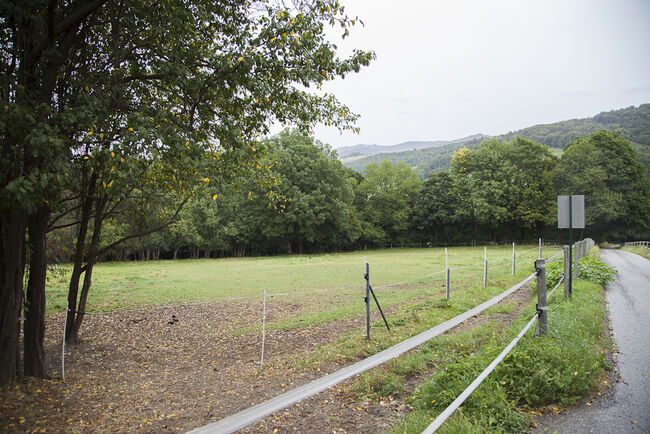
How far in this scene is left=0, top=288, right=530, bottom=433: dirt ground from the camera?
185 inches

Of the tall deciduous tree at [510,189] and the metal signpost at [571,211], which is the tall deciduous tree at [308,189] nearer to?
the tall deciduous tree at [510,189]

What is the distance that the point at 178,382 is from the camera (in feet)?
21.8

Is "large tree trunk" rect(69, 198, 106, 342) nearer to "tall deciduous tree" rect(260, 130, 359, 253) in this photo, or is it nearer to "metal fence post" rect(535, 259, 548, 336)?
"metal fence post" rect(535, 259, 548, 336)

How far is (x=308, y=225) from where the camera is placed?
Answer: 45.2m

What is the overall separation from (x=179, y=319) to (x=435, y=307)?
25.6ft

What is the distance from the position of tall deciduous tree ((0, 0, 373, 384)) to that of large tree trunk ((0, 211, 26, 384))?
0.02 m

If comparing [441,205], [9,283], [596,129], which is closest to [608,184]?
[441,205]

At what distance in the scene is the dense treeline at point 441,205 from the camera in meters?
45.3

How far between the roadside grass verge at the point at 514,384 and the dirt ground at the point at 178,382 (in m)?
0.55

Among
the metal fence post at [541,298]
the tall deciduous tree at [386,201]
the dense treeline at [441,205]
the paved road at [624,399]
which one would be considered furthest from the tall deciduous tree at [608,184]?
the metal fence post at [541,298]

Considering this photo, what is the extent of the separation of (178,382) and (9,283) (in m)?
3.08

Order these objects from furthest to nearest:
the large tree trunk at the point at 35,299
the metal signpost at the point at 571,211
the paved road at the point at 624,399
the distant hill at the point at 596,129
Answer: the distant hill at the point at 596,129, the metal signpost at the point at 571,211, the large tree trunk at the point at 35,299, the paved road at the point at 624,399

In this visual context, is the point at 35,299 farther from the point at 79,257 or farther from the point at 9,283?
the point at 79,257

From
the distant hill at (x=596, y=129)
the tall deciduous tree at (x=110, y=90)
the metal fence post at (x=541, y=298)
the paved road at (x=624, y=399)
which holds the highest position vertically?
the distant hill at (x=596, y=129)
